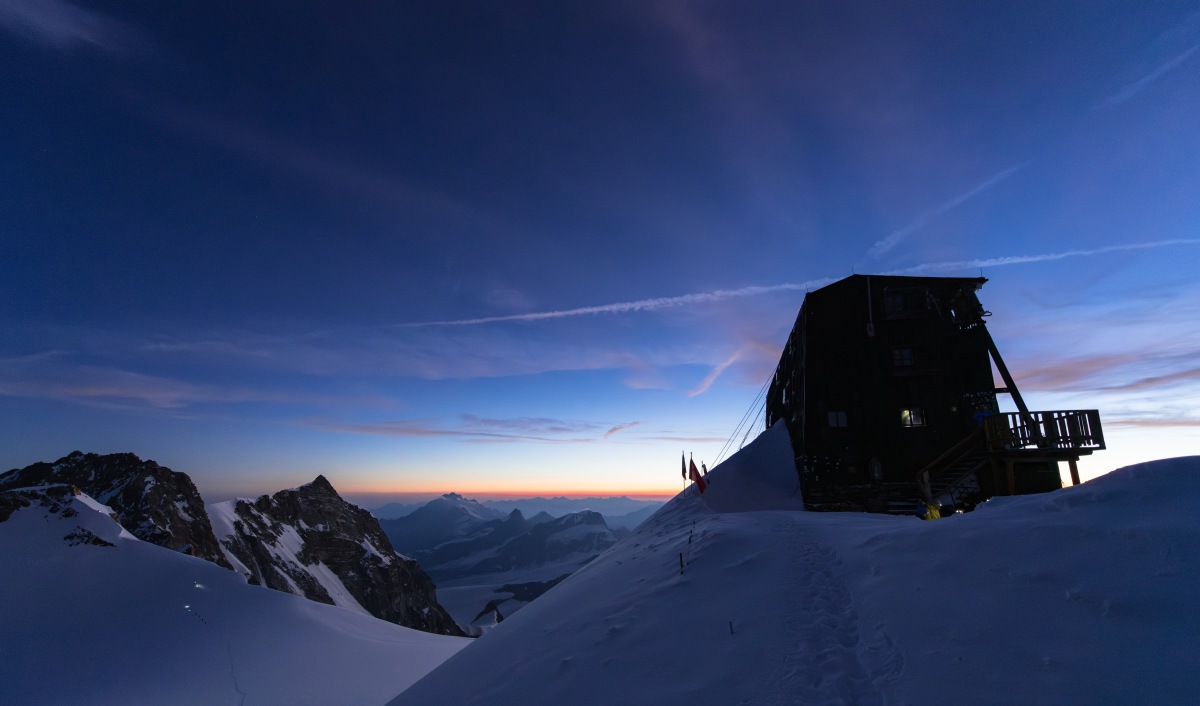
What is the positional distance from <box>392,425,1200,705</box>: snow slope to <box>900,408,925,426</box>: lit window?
1801 cm

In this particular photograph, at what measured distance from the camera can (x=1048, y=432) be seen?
1897 centimetres

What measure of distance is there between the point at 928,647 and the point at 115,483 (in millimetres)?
112880

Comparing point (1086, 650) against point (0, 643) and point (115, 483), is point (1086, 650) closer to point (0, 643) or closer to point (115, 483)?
point (0, 643)

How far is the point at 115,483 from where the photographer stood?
7744 centimetres

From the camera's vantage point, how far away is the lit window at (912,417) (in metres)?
25.2

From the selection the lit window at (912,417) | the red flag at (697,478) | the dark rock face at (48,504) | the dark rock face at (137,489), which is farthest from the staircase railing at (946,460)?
the dark rock face at (137,489)

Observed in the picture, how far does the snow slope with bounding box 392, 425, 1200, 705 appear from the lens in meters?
4.91

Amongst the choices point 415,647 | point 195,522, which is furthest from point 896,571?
point 195,522

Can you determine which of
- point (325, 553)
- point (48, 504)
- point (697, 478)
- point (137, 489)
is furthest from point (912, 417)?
point (325, 553)

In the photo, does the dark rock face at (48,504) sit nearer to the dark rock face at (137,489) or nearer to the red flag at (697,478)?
the red flag at (697,478)

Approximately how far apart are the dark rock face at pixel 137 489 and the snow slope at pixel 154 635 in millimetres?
50757

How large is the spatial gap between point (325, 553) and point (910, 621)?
14111cm

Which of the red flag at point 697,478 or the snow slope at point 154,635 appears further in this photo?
the red flag at point 697,478

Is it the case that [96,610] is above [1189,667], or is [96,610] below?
below
